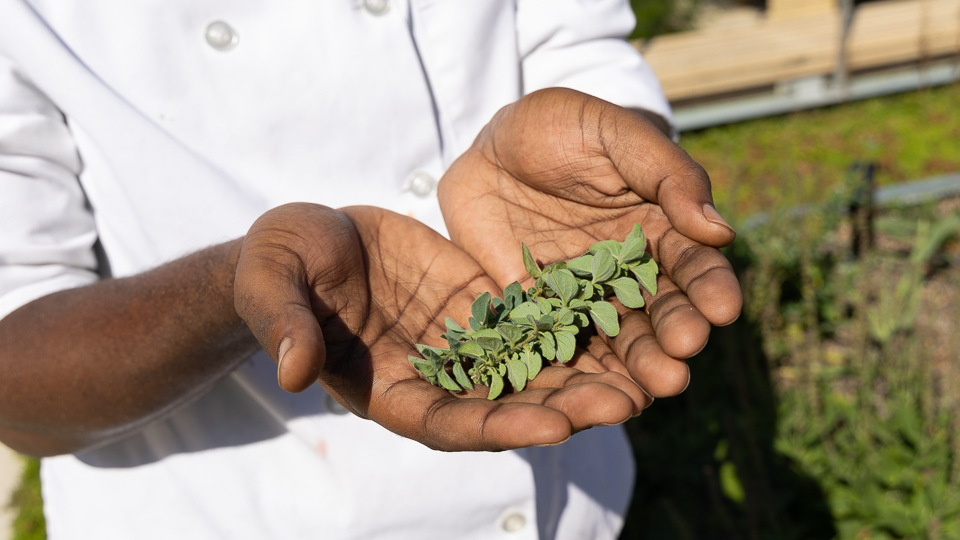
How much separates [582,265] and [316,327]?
2.09ft

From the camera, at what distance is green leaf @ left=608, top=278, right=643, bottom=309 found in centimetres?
148

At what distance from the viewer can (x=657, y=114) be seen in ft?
6.40

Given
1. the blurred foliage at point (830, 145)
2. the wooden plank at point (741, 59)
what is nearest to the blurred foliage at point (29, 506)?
the blurred foliage at point (830, 145)

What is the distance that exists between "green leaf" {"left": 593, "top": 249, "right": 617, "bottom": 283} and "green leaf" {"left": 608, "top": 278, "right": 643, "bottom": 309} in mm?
30

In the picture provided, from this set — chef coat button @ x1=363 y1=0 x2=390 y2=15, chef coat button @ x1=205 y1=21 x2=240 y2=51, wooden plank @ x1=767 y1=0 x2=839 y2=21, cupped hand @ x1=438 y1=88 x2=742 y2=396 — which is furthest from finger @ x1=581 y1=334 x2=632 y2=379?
wooden plank @ x1=767 y1=0 x2=839 y2=21

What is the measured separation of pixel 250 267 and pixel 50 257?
54 centimetres

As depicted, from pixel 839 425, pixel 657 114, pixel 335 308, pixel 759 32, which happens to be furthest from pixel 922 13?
pixel 335 308

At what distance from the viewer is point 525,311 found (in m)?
1.49

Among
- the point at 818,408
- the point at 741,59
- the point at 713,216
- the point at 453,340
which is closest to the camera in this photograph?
the point at 713,216

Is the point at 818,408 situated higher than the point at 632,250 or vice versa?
the point at 632,250

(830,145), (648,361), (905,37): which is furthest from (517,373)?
(905,37)

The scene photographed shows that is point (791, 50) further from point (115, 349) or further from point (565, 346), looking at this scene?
point (115, 349)

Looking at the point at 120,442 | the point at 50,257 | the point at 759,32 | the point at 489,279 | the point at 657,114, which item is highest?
the point at 50,257

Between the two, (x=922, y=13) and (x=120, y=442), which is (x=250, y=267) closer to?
(x=120, y=442)
